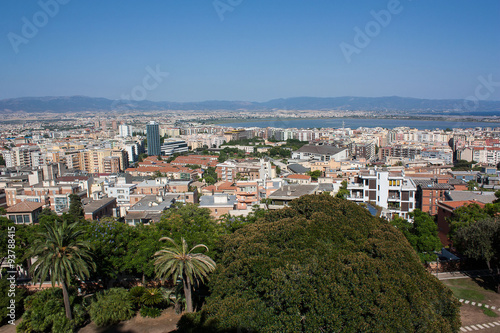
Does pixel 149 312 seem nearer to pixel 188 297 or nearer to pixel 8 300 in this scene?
pixel 188 297

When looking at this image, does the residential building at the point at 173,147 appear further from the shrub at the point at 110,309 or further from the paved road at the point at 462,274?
the paved road at the point at 462,274

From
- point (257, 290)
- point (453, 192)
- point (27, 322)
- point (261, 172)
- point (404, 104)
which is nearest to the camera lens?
point (257, 290)

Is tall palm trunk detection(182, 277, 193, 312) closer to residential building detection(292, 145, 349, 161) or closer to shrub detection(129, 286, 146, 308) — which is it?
shrub detection(129, 286, 146, 308)

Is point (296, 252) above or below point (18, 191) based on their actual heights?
above

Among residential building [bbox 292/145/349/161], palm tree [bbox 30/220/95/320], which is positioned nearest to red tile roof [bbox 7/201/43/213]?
palm tree [bbox 30/220/95/320]

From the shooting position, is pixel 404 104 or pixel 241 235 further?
pixel 404 104

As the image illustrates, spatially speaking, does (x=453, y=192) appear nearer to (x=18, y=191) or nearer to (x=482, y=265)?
(x=482, y=265)

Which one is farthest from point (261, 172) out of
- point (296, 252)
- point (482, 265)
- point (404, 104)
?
point (404, 104)
